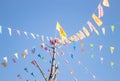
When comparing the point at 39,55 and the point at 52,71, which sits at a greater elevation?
the point at 39,55

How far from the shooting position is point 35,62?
18641 millimetres

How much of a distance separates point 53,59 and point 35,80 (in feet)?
5.82

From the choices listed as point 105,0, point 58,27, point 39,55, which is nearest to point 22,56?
point 39,55

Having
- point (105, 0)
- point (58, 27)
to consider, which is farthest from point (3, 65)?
point (105, 0)

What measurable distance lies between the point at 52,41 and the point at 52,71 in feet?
6.56

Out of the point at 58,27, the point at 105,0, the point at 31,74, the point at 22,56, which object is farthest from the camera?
the point at 31,74

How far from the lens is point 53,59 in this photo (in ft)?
62.7

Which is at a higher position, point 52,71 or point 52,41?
point 52,41

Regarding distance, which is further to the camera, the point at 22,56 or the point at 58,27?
the point at 22,56

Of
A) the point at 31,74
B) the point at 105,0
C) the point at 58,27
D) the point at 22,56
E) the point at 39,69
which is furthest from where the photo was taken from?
the point at 31,74

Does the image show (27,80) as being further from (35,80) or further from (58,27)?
(58,27)

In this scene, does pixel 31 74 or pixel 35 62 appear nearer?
pixel 35 62

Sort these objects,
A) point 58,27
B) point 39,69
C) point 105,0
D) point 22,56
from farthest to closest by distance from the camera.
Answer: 1. point 22,56
2. point 39,69
3. point 58,27
4. point 105,0

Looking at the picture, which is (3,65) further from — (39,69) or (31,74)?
(31,74)
